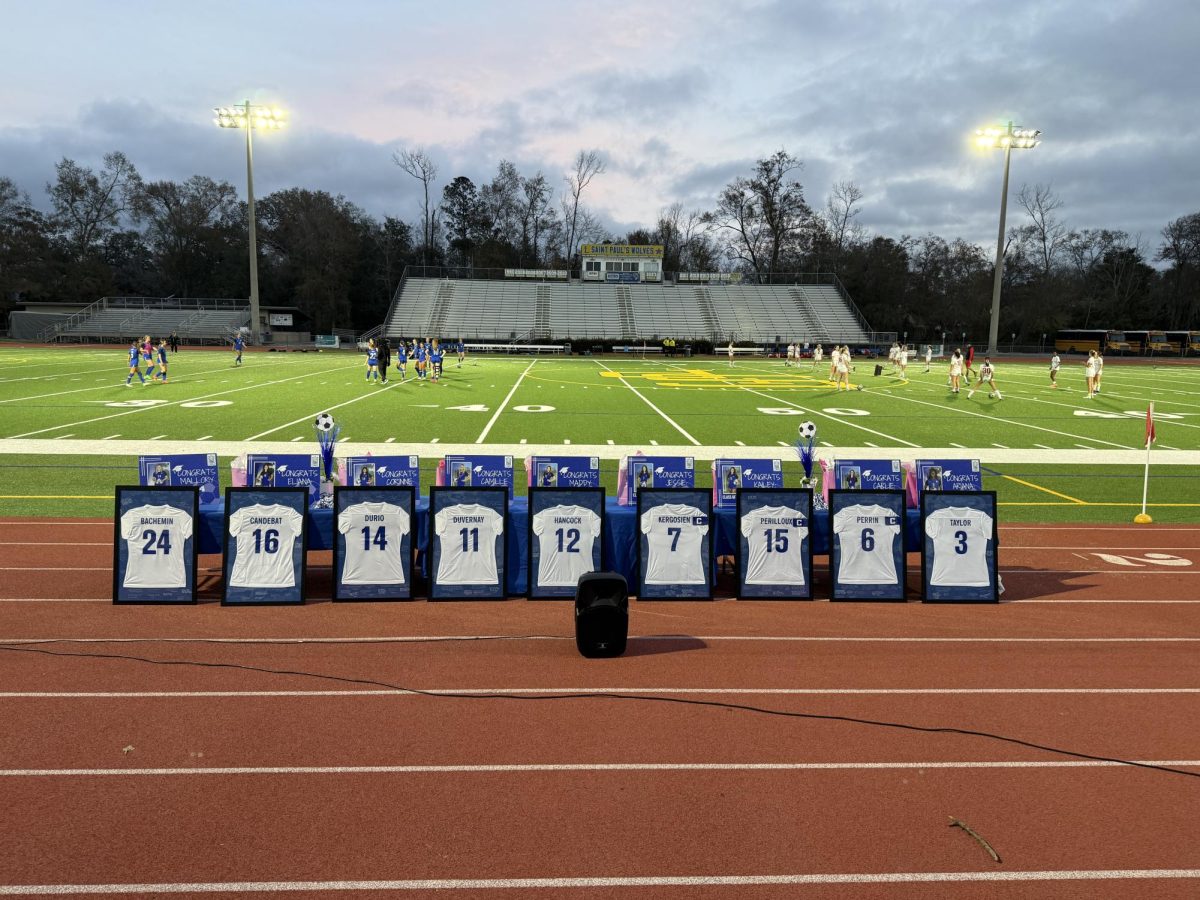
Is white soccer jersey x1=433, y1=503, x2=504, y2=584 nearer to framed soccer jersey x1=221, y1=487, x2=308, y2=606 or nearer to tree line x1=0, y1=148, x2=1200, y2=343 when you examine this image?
framed soccer jersey x1=221, y1=487, x2=308, y2=606

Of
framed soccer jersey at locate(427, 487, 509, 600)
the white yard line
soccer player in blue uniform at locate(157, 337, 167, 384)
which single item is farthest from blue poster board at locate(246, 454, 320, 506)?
soccer player in blue uniform at locate(157, 337, 167, 384)

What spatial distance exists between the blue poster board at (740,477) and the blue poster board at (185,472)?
583 cm

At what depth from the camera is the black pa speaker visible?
6.90 meters

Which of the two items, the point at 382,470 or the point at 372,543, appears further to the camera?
the point at 382,470

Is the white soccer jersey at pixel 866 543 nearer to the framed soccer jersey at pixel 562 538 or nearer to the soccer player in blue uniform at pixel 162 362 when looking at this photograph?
the framed soccer jersey at pixel 562 538

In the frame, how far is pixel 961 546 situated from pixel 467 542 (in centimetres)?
540

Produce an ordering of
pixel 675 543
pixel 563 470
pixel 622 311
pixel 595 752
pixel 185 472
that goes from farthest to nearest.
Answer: pixel 622 311
pixel 563 470
pixel 185 472
pixel 675 543
pixel 595 752

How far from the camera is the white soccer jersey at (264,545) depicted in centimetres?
826

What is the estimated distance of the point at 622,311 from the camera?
74.9 m

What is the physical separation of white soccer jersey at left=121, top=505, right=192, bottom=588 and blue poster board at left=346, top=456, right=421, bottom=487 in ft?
5.76

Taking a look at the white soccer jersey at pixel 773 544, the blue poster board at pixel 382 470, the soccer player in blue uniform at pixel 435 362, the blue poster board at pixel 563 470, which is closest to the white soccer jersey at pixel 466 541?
the blue poster board at pixel 382 470

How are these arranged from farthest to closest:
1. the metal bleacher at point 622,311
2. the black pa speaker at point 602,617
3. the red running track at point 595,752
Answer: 1. the metal bleacher at point 622,311
2. the black pa speaker at point 602,617
3. the red running track at point 595,752

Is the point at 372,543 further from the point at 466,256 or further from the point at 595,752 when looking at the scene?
the point at 466,256

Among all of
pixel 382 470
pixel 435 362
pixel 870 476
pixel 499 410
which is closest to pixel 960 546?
pixel 870 476
